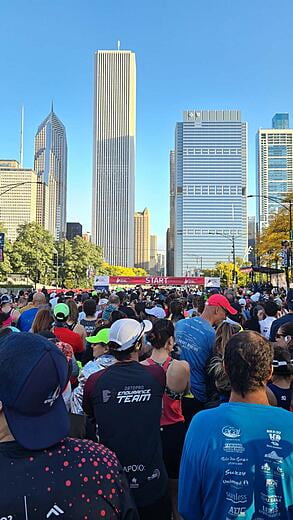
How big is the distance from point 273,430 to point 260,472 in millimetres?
191

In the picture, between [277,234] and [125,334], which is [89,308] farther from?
[277,234]

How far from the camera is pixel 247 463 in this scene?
2.09 m

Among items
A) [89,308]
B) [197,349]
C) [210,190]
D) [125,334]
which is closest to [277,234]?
[89,308]

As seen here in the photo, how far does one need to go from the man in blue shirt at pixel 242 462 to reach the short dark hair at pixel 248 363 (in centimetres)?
10

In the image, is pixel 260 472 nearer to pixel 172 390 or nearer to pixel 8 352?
pixel 8 352

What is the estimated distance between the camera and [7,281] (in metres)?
71.5

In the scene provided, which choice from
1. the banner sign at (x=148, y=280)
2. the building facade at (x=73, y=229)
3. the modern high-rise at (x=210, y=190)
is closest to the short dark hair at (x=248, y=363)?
the banner sign at (x=148, y=280)

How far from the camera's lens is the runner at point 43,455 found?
1.49 metres

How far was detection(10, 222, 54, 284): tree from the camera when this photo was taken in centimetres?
7506

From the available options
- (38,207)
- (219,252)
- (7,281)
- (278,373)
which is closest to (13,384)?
(278,373)

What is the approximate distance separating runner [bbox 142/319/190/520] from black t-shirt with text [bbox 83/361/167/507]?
2.38 ft

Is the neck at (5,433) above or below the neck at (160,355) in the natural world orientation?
above

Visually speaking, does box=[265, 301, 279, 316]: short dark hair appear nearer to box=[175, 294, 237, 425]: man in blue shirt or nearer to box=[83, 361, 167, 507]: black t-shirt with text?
box=[175, 294, 237, 425]: man in blue shirt

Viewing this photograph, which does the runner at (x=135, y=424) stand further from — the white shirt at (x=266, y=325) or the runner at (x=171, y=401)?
the white shirt at (x=266, y=325)
